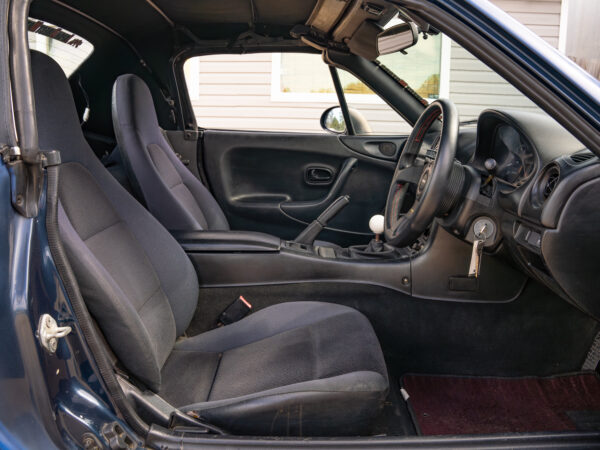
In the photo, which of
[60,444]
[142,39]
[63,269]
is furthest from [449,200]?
[142,39]

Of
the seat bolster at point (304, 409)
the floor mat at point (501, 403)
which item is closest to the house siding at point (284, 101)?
the floor mat at point (501, 403)

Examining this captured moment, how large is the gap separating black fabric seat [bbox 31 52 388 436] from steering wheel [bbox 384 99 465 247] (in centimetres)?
35

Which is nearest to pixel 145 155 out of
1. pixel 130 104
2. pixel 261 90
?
pixel 130 104

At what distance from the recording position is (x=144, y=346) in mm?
1343

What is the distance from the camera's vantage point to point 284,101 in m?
4.96

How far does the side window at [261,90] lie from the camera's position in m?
3.52

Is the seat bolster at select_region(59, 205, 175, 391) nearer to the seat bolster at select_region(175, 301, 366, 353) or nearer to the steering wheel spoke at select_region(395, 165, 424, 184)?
the seat bolster at select_region(175, 301, 366, 353)

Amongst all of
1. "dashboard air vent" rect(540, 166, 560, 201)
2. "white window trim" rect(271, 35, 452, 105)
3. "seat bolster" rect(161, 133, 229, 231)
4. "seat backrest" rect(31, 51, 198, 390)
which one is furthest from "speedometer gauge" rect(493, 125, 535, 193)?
"seat bolster" rect(161, 133, 229, 231)

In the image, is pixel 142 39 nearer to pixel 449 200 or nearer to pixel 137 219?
pixel 137 219

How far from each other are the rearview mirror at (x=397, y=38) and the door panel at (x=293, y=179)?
0.59m

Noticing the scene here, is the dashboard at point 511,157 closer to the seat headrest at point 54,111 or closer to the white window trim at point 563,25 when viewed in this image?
the seat headrest at point 54,111

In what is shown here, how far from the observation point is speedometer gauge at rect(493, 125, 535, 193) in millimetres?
1660

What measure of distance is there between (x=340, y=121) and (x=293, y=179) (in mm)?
438

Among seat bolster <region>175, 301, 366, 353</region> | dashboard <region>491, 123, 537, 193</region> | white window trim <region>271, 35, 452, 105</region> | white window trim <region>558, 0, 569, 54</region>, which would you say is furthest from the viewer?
white window trim <region>558, 0, 569, 54</region>
